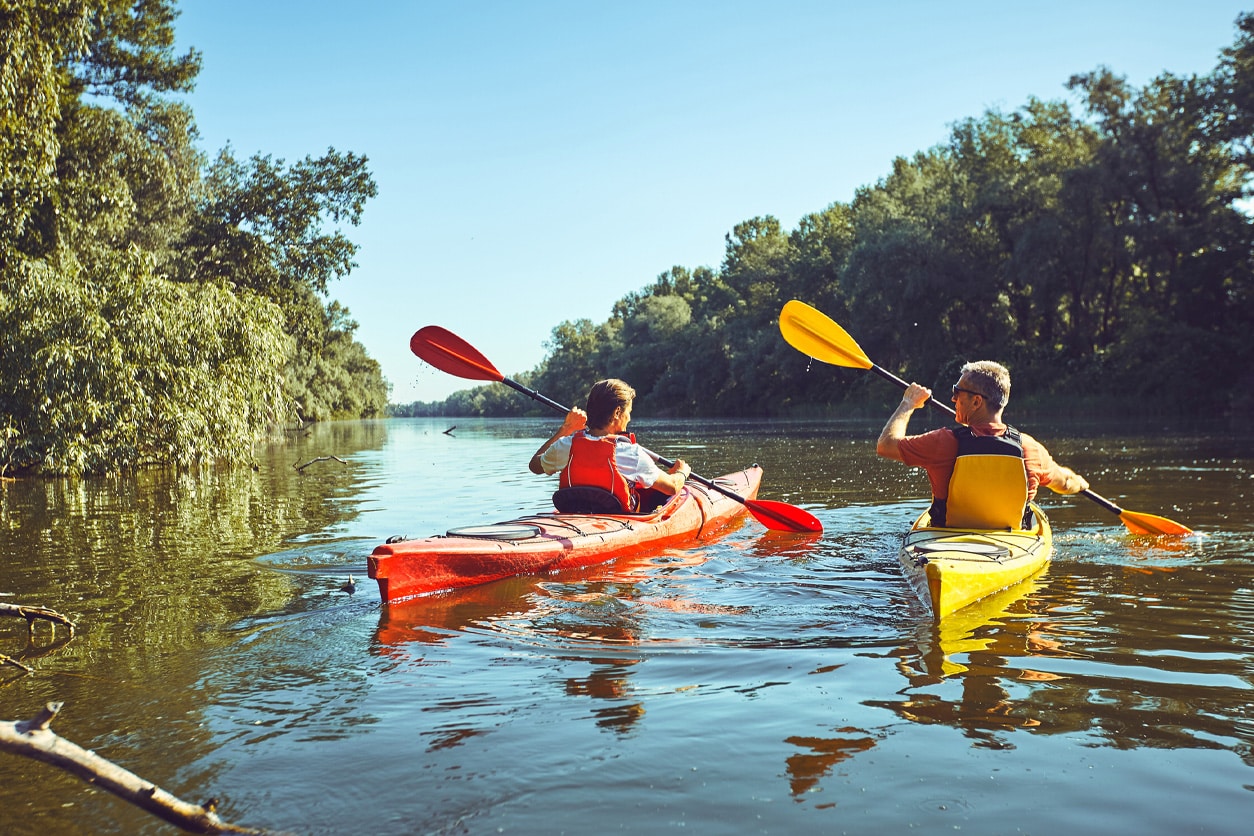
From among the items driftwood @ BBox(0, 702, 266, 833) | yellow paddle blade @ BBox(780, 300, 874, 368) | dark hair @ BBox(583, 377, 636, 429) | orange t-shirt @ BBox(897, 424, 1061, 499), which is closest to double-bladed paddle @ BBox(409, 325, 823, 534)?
yellow paddle blade @ BBox(780, 300, 874, 368)

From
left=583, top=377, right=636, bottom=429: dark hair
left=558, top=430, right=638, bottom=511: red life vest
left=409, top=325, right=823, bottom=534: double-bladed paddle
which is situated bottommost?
left=558, top=430, right=638, bottom=511: red life vest

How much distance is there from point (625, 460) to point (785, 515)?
1.82 metres

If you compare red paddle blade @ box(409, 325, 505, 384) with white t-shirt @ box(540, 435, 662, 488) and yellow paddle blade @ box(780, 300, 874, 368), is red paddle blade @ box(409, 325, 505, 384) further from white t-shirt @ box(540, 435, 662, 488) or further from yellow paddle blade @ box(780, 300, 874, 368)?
yellow paddle blade @ box(780, 300, 874, 368)

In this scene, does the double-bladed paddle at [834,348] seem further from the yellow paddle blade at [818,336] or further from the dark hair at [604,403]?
the dark hair at [604,403]

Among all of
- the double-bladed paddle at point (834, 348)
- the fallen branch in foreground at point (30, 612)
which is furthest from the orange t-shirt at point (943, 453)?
the fallen branch in foreground at point (30, 612)

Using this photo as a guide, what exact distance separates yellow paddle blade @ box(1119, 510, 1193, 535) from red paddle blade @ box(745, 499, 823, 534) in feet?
7.27

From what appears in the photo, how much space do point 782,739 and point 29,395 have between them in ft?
39.8

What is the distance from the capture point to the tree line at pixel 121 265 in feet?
40.1

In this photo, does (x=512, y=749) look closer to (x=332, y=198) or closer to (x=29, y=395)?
(x=29, y=395)

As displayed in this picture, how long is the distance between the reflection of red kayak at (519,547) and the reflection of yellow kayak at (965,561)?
1862 mm

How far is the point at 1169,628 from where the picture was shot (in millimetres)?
4426

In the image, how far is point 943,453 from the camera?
5.36 m

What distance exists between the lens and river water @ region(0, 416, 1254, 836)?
2.57m

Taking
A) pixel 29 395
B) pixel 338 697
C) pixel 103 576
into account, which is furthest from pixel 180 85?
pixel 338 697
